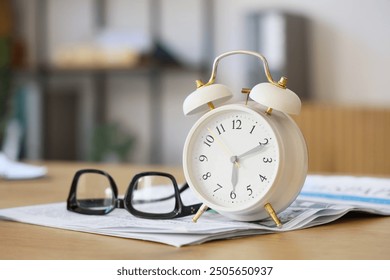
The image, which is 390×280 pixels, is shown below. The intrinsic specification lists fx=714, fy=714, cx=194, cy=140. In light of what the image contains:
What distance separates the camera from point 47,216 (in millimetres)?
997

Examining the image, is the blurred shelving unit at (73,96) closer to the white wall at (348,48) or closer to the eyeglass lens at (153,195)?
the white wall at (348,48)

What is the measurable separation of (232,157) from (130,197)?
166 millimetres

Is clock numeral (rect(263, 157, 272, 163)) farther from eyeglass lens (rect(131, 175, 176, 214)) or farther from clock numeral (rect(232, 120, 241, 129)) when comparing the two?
eyeglass lens (rect(131, 175, 176, 214))

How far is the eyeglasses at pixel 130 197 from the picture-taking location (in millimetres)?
953

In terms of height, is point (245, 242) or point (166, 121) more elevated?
point (245, 242)

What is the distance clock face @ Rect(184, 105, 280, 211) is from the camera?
882 millimetres

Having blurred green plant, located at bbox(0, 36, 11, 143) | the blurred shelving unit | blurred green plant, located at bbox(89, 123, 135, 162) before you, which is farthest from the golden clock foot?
blurred green plant, located at bbox(89, 123, 135, 162)

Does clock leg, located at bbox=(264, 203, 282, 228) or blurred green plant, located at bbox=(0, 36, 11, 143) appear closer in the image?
clock leg, located at bbox=(264, 203, 282, 228)

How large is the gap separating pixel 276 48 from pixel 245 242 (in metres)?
2.93

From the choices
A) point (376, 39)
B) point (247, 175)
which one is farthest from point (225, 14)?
point (247, 175)

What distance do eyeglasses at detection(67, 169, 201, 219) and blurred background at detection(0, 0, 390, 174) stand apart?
1.96 meters

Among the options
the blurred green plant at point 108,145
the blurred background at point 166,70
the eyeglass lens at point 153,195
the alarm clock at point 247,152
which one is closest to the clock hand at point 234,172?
the alarm clock at point 247,152

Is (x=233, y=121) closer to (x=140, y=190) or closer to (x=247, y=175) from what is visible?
(x=247, y=175)
